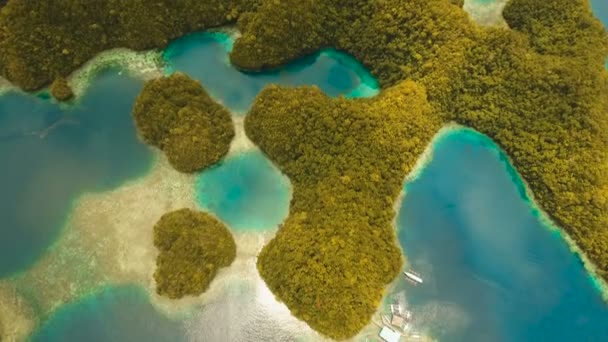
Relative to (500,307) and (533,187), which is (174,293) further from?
(533,187)

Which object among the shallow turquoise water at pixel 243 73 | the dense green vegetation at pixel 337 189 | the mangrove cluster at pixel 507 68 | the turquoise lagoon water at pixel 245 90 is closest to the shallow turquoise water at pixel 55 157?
the shallow turquoise water at pixel 243 73

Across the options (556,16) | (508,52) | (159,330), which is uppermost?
(556,16)

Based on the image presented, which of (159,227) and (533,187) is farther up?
(533,187)

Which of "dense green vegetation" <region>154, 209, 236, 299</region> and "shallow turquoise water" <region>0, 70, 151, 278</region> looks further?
"shallow turquoise water" <region>0, 70, 151, 278</region>

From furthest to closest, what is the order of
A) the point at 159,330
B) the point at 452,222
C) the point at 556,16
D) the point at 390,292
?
the point at 556,16
the point at 452,222
the point at 390,292
the point at 159,330

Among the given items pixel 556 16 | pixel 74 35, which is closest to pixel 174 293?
pixel 74 35

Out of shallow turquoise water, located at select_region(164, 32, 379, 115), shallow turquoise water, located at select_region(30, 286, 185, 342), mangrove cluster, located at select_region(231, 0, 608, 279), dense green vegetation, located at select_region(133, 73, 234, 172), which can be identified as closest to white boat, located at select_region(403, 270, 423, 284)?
mangrove cluster, located at select_region(231, 0, 608, 279)

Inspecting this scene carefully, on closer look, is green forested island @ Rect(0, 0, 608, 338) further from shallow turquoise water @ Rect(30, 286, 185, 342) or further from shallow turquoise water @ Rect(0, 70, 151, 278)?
shallow turquoise water @ Rect(30, 286, 185, 342)
